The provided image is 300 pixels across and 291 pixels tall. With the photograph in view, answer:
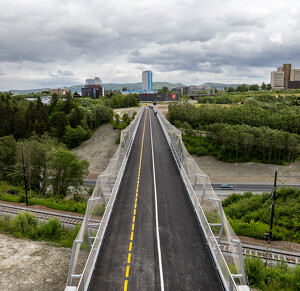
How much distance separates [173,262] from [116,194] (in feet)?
25.6

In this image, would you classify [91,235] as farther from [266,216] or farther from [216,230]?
[266,216]

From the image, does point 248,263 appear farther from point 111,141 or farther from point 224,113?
point 224,113

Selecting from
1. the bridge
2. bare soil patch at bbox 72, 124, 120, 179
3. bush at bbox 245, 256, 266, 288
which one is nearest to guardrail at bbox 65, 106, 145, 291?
the bridge

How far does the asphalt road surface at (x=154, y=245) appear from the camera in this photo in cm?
1005

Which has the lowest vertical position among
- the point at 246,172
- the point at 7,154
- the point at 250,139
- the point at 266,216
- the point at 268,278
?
the point at 246,172

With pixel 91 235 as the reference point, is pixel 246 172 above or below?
below

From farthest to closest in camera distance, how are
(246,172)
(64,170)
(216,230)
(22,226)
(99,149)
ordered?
(99,149)
(246,172)
(64,170)
(22,226)
(216,230)

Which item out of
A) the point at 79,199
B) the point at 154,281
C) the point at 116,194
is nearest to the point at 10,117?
the point at 79,199

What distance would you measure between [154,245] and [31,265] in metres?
7.50

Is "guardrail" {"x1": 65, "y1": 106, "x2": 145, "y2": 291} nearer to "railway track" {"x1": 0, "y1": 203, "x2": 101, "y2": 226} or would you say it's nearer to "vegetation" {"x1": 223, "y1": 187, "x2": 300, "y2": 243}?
"railway track" {"x1": 0, "y1": 203, "x2": 101, "y2": 226}

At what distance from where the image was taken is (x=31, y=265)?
578 inches

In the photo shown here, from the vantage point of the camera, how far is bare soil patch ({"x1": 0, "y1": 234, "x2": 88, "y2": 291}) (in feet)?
42.1

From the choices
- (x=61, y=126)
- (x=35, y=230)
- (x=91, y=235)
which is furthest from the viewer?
(x=61, y=126)

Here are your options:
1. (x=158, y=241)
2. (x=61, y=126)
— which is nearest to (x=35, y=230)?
(x=158, y=241)
